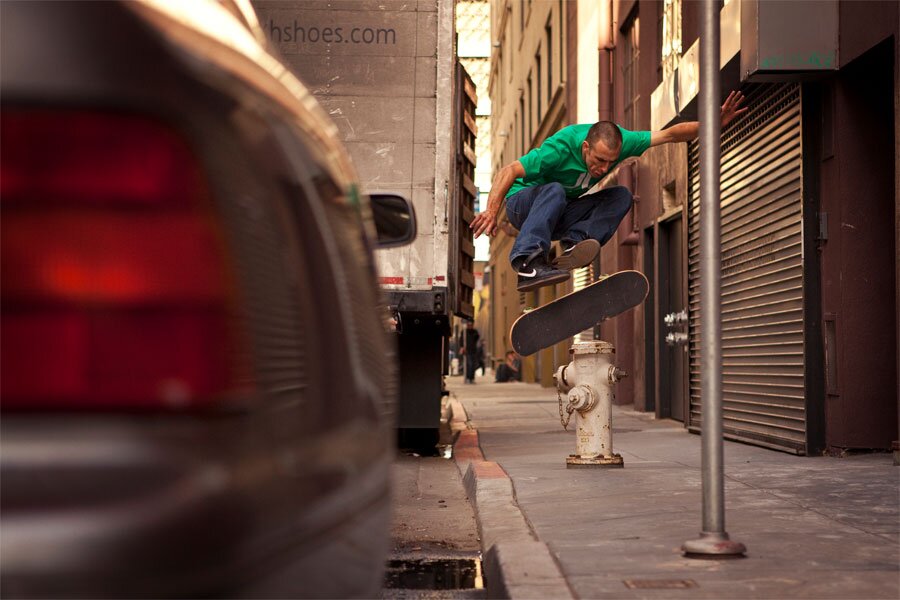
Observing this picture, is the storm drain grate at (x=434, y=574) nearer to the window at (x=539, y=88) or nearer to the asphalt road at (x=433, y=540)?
the asphalt road at (x=433, y=540)

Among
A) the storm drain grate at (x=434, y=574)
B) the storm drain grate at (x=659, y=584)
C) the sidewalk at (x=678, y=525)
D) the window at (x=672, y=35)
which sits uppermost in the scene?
the window at (x=672, y=35)

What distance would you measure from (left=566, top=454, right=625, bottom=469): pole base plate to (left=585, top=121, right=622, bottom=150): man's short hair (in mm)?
2523

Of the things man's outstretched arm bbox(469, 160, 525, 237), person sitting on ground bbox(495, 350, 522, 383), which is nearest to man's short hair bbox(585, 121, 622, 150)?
man's outstretched arm bbox(469, 160, 525, 237)

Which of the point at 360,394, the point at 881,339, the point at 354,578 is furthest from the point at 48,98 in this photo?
the point at 881,339

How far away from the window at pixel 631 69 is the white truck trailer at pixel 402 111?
744 centimetres

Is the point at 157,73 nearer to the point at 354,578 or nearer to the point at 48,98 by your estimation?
the point at 48,98

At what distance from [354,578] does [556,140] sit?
577 centimetres

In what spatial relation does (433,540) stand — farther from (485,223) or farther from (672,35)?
(672,35)

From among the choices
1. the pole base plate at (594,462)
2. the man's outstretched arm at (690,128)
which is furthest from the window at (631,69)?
the man's outstretched arm at (690,128)

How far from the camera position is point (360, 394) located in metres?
2.20

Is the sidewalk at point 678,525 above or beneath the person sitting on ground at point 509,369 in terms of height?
beneath

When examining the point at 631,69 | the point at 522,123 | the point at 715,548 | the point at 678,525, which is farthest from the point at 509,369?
the point at 715,548

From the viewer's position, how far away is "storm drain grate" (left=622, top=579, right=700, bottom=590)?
4.45m

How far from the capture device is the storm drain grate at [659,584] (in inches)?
175
